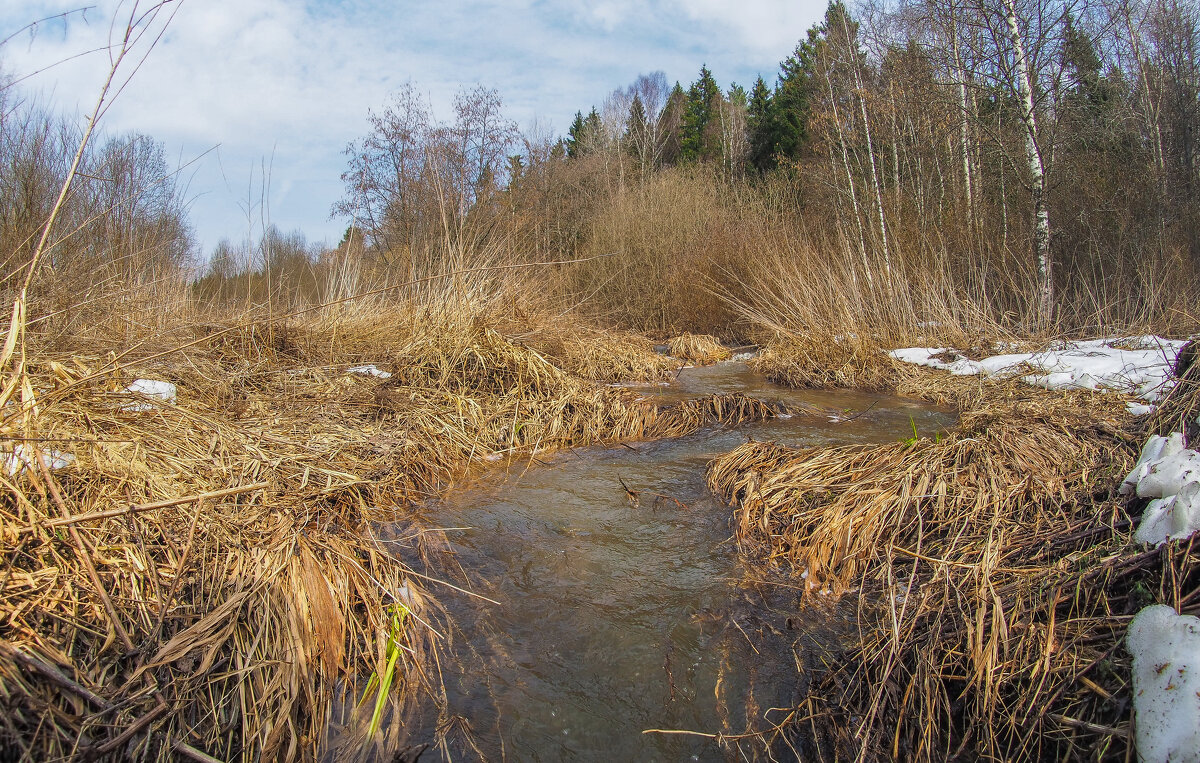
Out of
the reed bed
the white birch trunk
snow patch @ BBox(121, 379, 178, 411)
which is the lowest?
the reed bed

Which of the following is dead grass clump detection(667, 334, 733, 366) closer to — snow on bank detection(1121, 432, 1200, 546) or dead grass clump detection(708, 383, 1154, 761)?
dead grass clump detection(708, 383, 1154, 761)

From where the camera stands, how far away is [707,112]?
93.1 ft

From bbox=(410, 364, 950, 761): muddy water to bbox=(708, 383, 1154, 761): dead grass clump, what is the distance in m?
0.22

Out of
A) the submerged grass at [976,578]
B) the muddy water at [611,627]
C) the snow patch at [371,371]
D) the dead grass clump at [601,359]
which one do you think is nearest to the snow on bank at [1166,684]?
the submerged grass at [976,578]

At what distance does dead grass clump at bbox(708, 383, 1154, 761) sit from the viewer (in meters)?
1.54

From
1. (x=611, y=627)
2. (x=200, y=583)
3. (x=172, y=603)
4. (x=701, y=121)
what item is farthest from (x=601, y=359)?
(x=701, y=121)

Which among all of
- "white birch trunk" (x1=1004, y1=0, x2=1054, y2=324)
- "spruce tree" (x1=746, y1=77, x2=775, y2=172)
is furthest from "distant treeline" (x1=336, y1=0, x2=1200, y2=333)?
"spruce tree" (x1=746, y1=77, x2=775, y2=172)

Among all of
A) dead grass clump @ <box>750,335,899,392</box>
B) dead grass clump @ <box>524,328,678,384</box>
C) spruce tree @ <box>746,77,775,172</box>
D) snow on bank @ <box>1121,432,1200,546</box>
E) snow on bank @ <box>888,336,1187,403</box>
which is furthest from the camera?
spruce tree @ <box>746,77,775,172</box>

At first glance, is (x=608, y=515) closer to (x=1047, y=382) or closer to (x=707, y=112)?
(x=1047, y=382)

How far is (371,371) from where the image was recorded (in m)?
5.41

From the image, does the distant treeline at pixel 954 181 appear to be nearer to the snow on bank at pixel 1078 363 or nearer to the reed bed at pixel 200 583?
the snow on bank at pixel 1078 363

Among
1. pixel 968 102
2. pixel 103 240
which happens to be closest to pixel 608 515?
pixel 103 240

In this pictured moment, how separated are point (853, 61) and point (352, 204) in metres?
10.8

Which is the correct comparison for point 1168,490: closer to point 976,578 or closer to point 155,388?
point 976,578
